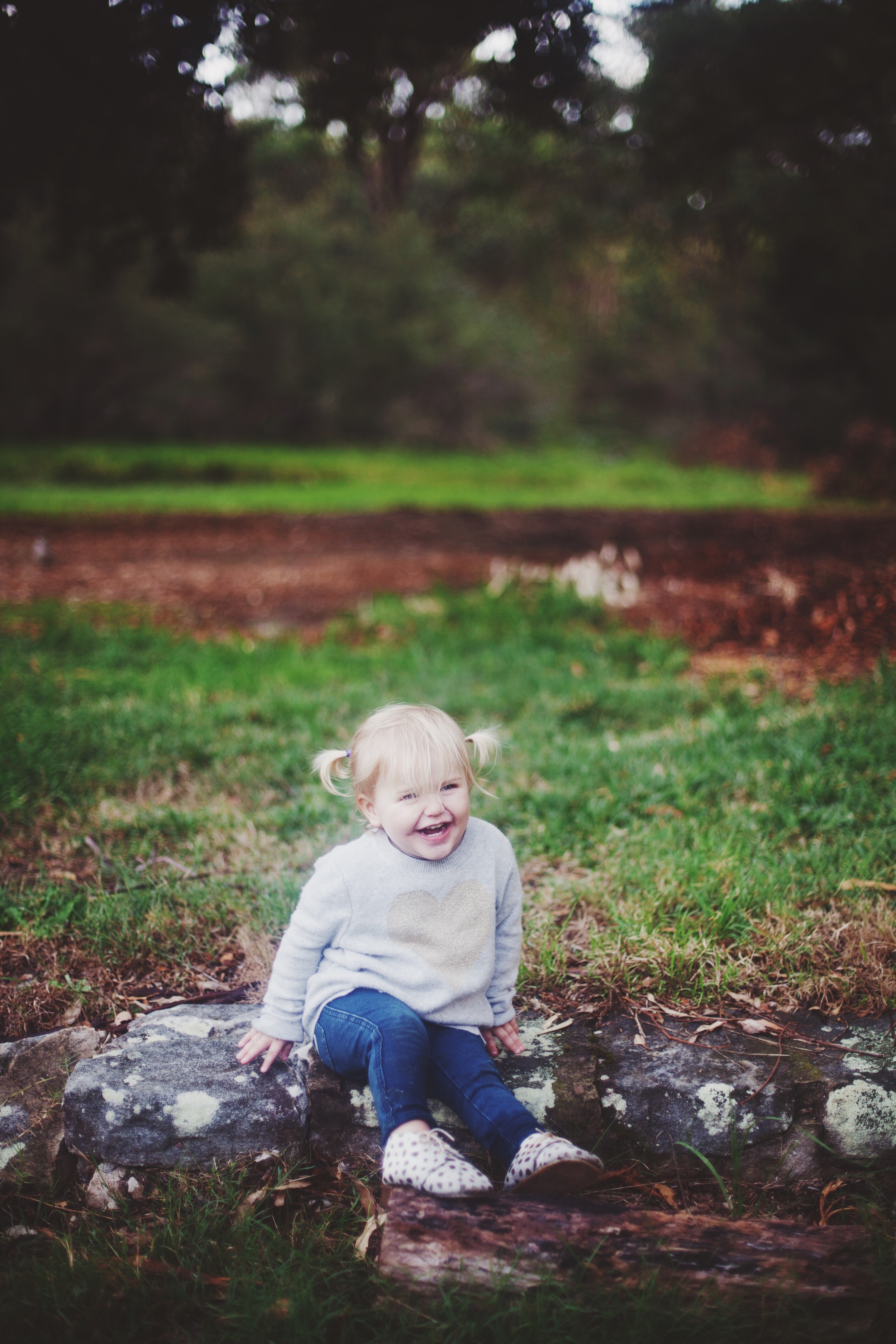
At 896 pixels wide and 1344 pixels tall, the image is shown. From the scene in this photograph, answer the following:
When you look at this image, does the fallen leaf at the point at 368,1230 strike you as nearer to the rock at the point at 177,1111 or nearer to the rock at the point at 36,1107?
the rock at the point at 177,1111

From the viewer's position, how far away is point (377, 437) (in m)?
20.7

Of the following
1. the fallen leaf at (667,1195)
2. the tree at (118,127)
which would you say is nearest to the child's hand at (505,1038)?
the fallen leaf at (667,1195)

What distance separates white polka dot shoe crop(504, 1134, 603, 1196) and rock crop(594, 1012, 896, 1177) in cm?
35

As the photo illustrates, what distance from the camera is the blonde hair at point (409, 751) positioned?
218 centimetres

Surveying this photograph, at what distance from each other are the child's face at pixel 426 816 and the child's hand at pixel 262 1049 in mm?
560

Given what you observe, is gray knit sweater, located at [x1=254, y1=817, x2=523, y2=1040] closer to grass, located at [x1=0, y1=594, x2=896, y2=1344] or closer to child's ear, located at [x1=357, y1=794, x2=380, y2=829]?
child's ear, located at [x1=357, y1=794, x2=380, y2=829]

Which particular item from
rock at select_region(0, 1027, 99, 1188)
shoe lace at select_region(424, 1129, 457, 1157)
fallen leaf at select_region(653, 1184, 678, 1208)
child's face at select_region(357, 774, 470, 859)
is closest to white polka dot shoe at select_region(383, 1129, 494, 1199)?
shoe lace at select_region(424, 1129, 457, 1157)

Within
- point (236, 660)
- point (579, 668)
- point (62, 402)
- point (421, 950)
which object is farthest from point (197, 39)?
A: point (62, 402)

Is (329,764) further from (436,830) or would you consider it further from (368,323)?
(368,323)

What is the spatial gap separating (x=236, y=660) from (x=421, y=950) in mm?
3681

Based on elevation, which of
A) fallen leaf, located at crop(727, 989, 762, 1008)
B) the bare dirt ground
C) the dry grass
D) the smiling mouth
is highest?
the bare dirt ground

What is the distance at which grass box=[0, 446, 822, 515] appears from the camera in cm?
1196

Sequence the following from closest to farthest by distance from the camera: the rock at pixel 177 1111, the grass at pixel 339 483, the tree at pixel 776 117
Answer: the rock at pixel 177 1111 → the tree at pixel 776 117 → the grass at pixel 339 483

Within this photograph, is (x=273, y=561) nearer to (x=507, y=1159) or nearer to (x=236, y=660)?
(x=236, y=660)
